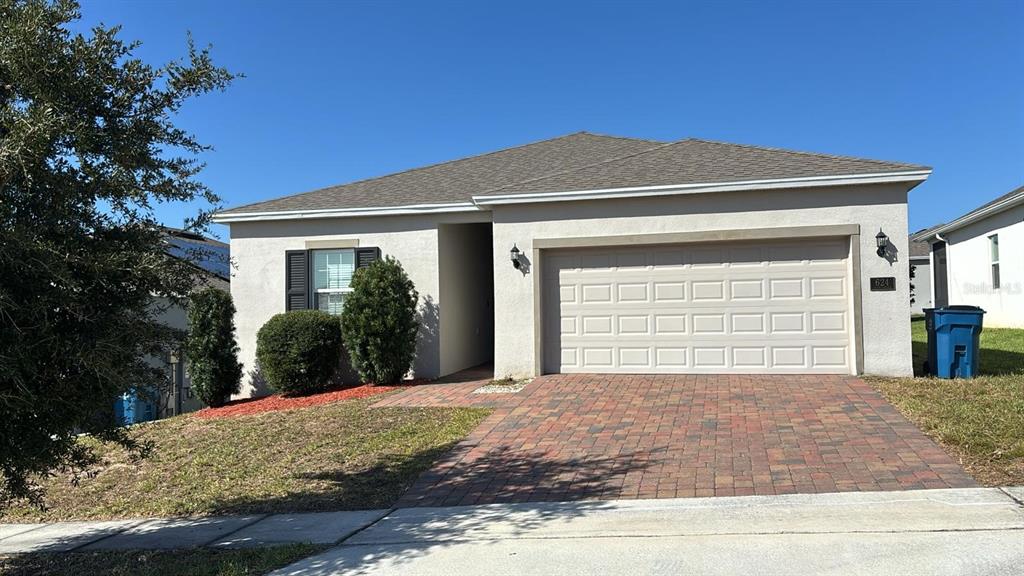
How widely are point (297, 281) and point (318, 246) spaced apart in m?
Answer: 0.79

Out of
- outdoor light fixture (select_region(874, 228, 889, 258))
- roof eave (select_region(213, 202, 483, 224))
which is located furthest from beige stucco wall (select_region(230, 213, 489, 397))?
outdoor light fixture (select_region(874, 228, 889, 258))

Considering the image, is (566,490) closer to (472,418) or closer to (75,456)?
(472,418)

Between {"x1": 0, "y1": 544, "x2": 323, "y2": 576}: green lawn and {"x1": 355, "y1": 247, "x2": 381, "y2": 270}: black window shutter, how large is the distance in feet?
26.0

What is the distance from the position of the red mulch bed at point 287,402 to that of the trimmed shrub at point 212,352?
33cm

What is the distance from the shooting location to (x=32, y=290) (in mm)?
4734

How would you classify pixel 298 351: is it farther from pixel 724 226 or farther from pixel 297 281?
pixel 724 226

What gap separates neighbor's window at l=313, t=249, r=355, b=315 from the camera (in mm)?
13375

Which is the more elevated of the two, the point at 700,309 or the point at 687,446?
the point at 700,309

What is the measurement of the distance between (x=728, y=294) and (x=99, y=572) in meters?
9.07

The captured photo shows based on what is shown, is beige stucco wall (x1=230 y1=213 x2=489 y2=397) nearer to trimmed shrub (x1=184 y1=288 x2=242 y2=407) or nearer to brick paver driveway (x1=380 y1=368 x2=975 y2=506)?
trimmed shrub (x1=184 y1=288 x2=242 y2=407)

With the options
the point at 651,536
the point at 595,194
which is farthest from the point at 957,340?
the point at 651,536

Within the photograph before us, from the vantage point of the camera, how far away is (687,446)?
24.0 feet

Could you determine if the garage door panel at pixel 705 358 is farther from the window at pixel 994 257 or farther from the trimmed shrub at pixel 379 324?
the window at pixel 994 257

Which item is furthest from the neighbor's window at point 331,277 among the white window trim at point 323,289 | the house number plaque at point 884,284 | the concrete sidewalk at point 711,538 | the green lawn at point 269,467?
the house number plaque at point 884,284
